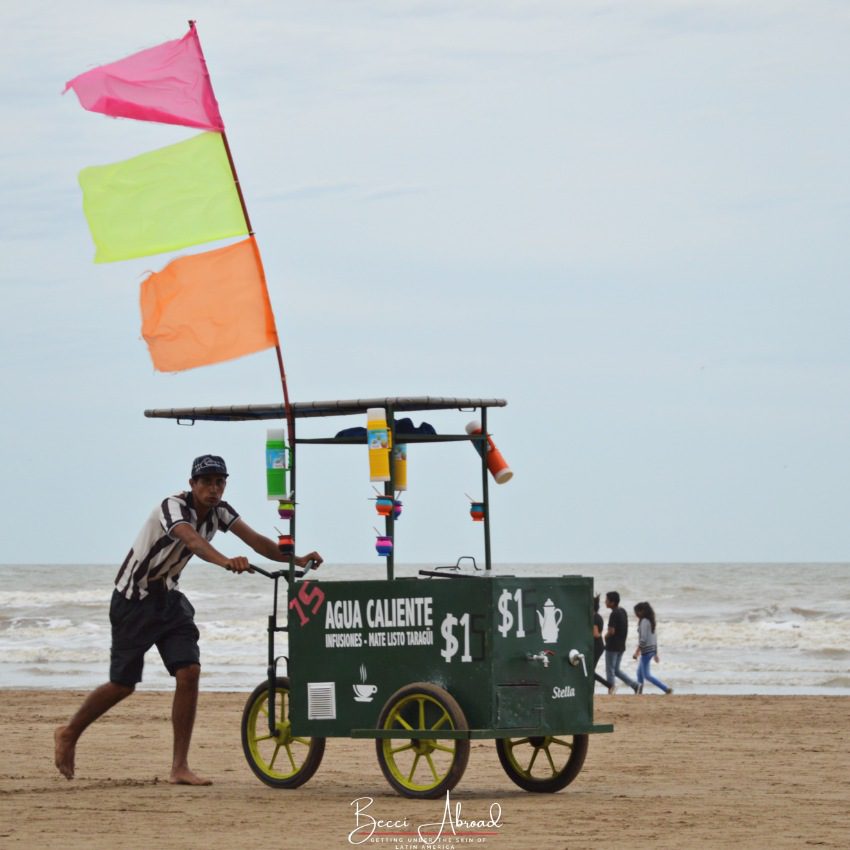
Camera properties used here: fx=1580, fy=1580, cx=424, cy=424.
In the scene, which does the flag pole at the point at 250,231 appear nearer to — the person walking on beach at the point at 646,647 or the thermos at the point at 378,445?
the thermos at the point at 378,445

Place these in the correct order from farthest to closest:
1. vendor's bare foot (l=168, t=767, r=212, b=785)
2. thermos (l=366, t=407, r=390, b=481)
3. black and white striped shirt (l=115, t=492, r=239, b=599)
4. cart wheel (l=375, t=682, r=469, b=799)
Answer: vendor's bare foot (l=168, t=767, r=212, b=785)
black and white striped shirt (l=115, t=492, r=239, b=599)
thermos (l=366, t=407, r=390, b=481)
cart wheel (l=375, t=682, r=469, b=799)

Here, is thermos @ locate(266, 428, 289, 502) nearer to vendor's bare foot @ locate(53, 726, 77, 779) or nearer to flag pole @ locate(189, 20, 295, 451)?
flag pole @ locate(189, 20, 295, 451)

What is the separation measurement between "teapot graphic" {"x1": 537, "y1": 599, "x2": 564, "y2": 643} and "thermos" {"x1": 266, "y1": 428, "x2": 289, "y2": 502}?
1.37 meters

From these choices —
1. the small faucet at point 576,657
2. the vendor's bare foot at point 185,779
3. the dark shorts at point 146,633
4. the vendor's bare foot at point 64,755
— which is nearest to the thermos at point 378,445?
the small faucet at point 576,657

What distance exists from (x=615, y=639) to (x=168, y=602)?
10.8 m

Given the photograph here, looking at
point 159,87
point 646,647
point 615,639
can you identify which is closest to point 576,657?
point 159,87

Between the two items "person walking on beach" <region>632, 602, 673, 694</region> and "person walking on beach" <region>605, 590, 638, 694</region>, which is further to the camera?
"person walking on beach" <region>632, 602, 673, 694</region>

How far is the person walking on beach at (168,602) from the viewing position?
8.10 meters

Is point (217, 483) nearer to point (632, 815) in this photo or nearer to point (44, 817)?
point (44, 817)

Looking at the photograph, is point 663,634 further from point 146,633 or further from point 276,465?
point 276,465

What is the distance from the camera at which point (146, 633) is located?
8.22m

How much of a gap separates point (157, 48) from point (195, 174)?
704 mm

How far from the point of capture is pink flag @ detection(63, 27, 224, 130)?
7941 mm

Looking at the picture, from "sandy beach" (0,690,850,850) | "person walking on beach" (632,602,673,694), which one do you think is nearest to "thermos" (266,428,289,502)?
"sandy beach" (0,690,850,850)
